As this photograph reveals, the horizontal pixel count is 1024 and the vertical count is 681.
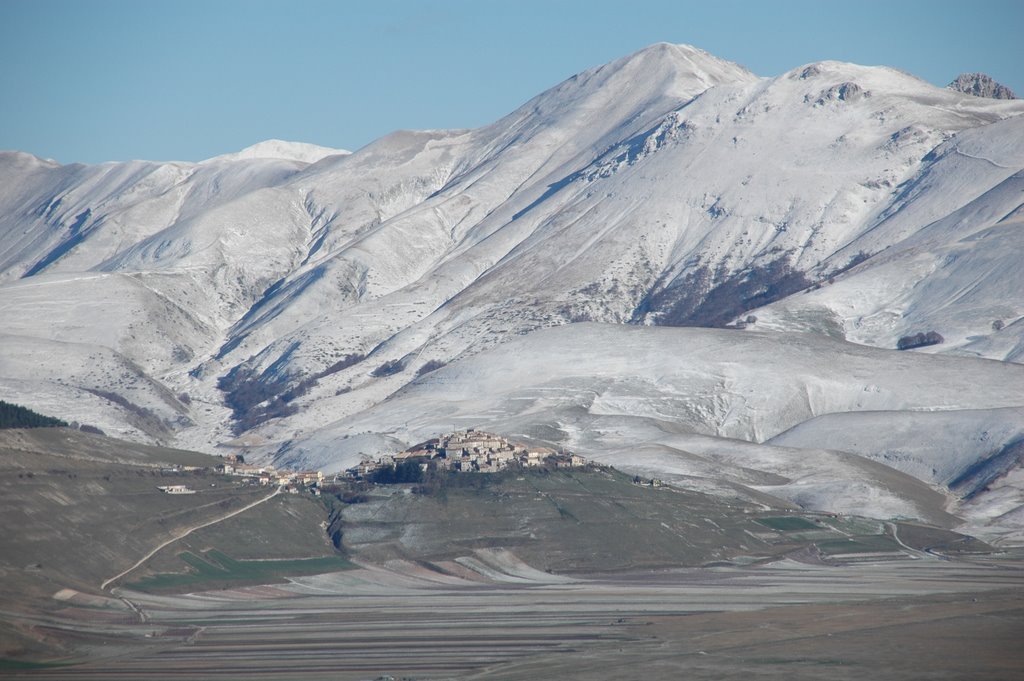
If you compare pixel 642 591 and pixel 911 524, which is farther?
pixel 911 524

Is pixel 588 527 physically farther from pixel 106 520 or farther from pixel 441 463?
pixel 106 520

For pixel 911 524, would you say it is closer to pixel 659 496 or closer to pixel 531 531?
pixel 659 496

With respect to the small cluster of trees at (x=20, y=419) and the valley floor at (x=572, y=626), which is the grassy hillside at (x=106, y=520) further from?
the valley floor at (x=572, y=626)

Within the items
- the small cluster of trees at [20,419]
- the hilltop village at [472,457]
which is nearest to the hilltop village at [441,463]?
the hilltop village at [472,457]

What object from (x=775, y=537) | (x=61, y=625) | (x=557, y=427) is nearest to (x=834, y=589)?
(x=775, y=537)

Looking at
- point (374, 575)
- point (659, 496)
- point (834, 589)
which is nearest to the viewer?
point (834, 589)

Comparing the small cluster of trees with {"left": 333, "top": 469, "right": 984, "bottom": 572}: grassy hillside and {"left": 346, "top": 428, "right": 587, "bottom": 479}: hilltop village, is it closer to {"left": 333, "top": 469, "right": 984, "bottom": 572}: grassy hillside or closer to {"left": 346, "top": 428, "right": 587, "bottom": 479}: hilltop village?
{"left": 346, "top": 428, "right": 587, "bottom": 479}: hilltop village
